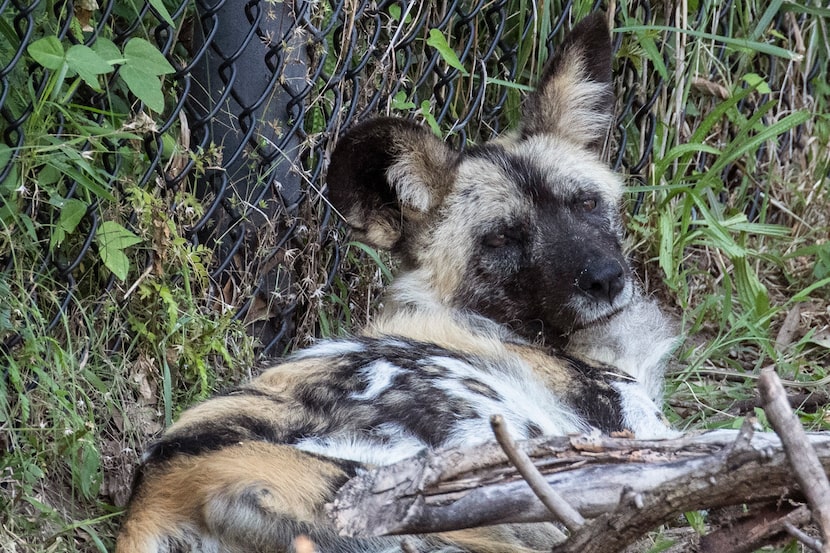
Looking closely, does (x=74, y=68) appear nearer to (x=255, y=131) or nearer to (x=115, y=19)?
(x=115, y=19)

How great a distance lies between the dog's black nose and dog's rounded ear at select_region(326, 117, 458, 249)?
0.62 metres

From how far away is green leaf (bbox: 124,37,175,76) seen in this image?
3.20 m

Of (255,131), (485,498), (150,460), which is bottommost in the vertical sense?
(150,460)

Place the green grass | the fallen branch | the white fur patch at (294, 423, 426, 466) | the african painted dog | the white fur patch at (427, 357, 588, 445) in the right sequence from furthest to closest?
the green grass, the white fur patch at (427, 357, 588, 445), the white fur patch at (294, 423, 426, 466), the african painted dog, the fallen branch

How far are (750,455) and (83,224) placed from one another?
2367mm

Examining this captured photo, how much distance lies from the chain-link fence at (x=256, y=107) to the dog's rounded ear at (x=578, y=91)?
1.72ft

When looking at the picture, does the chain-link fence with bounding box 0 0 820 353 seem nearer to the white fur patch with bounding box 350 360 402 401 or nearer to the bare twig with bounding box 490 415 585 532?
the white fur patch with bounding box 350 360 402 401

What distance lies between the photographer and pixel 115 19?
3.53 meters

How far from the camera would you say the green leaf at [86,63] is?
296cm

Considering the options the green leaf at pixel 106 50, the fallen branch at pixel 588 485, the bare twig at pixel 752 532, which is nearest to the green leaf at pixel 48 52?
the green leaf at pixel 106 50

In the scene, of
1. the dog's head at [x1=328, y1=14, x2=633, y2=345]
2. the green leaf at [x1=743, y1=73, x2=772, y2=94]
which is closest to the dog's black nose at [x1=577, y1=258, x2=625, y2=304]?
the dog's head at [x1=328, y1=14, x2=633, y2=345]

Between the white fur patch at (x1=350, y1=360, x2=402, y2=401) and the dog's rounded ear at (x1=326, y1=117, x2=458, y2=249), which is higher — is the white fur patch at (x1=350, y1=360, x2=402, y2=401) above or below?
below

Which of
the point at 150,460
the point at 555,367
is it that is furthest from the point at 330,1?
the point at 150,460

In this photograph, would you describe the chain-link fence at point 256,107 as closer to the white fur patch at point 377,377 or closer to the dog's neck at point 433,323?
the dog's neck at point 433,323
